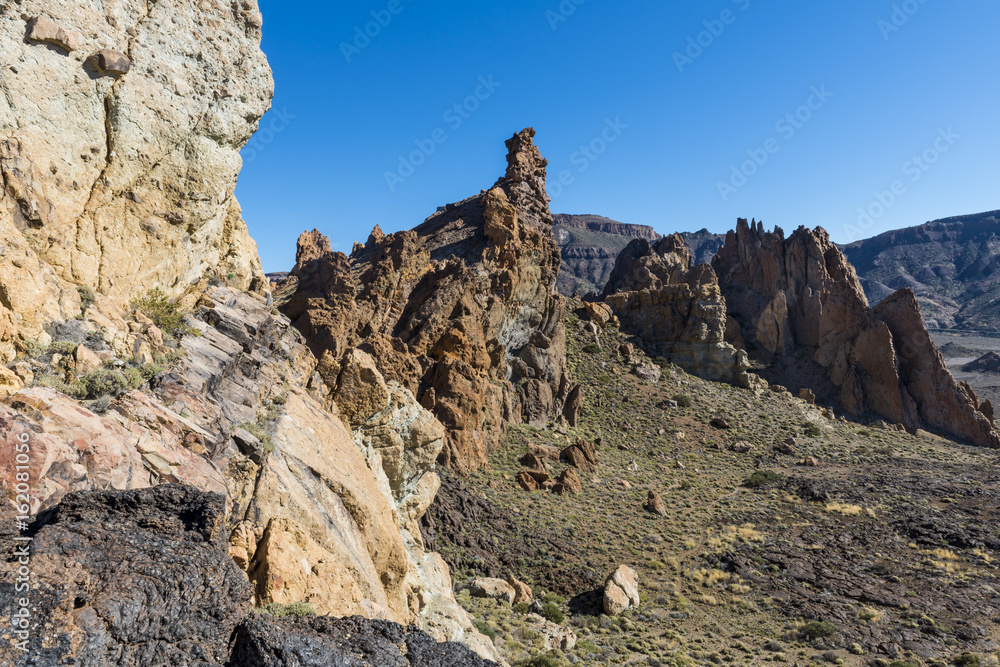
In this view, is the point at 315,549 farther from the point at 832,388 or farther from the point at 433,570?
the point at 832,388

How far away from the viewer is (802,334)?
7425cm

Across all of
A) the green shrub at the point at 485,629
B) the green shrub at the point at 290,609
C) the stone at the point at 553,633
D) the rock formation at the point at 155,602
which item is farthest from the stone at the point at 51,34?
the stone at the point at 553,633

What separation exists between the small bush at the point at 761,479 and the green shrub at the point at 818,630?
20173mm

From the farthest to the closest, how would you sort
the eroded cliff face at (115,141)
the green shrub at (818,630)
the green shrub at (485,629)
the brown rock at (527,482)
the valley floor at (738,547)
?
the brown rock at (527,482) < the green shrub at (818,630) < the valley floor at (738,547) < the green shrub at (485,629) < the eroded cliff face at (115,141)

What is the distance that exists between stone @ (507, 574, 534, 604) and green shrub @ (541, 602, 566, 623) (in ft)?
3.39

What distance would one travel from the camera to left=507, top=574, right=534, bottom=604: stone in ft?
72.9

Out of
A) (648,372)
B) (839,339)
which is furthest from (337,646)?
(839,339)

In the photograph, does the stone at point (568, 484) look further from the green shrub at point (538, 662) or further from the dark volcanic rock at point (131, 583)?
the dark volcanic rock at point (131, 583)

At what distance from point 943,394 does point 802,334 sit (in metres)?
17.1

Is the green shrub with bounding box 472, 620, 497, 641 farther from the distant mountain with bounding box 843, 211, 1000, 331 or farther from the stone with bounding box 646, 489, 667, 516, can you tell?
the distant mountain with bounding box 843, 211, 1000, 331

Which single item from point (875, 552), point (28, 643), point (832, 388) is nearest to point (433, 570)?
point (28, 643)

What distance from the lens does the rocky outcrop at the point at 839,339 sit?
63.1m

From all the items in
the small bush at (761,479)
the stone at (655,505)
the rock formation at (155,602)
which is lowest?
the stone at (655,505)

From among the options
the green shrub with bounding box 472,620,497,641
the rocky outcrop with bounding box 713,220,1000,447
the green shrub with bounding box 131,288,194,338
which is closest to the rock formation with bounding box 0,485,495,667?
the green shrub with bounding box 131,288,194,338
